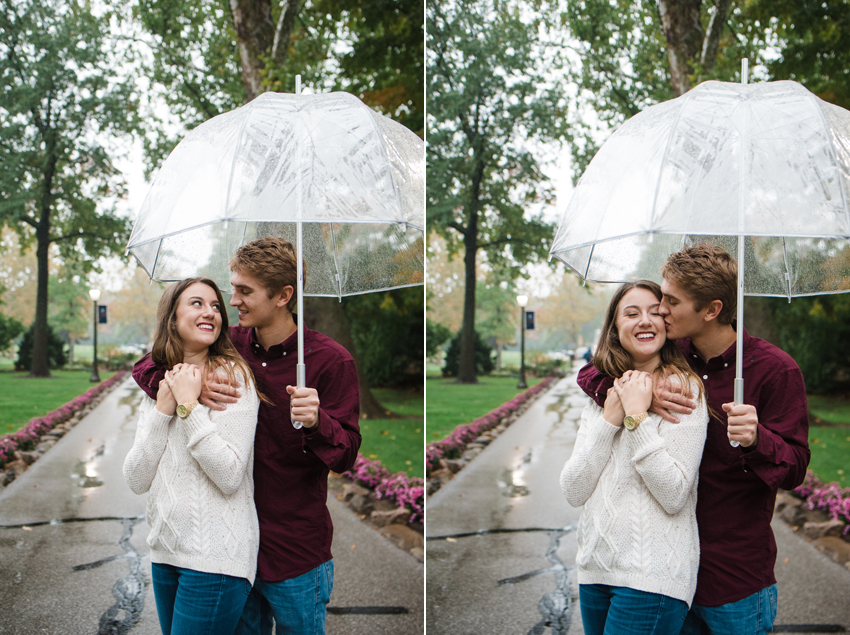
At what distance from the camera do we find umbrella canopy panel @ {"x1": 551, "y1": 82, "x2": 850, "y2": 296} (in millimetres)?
1743

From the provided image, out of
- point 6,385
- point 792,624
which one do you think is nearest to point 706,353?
point 792,624

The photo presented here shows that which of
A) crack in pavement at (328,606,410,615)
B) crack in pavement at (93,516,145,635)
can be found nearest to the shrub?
crack in pavement at (93,516,145,635)

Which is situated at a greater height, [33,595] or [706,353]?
[706,353]

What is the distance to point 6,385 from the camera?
13.3ft

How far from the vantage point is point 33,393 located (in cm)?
411

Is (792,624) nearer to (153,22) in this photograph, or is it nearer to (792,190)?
(792,190)

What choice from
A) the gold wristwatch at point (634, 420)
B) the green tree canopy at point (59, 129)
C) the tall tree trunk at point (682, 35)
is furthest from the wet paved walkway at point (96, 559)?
the tall tree trunk at point (682, 35)

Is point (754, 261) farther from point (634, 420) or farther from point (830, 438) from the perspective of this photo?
point (830, 438)

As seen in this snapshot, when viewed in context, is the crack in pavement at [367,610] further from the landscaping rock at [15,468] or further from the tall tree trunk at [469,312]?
the landscaping rock at [15,468]

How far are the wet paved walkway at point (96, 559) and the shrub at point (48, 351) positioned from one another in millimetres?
358

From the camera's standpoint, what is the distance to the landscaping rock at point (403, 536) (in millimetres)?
4672

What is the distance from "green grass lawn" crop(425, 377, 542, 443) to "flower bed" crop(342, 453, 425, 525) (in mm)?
335

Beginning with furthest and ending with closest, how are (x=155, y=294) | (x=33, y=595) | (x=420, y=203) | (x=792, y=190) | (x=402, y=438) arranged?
(x=402, y=438), (x=155, y=294), (x=33, y=595), (x=420, y=203), (x=792, y=190)

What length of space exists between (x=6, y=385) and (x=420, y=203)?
10.1 ft
